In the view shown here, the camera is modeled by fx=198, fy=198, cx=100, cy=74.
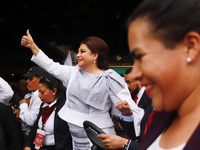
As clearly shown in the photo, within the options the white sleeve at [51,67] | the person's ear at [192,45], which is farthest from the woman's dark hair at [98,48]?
the person's ear at [192,45]

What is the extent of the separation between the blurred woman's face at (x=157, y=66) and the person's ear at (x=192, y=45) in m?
0.02

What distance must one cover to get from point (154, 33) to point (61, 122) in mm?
2505

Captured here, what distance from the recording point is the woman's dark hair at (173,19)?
567mm

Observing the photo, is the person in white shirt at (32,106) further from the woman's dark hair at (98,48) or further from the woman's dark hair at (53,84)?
the woman's dark hair at (98,48)

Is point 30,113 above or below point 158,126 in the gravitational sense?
below

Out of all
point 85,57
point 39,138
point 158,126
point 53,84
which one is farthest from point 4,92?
point 158,126

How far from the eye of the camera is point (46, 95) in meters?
3.12

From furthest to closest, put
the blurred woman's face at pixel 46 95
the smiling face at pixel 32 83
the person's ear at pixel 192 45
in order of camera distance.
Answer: the smiling face at pixel 32 83
the blurred woman's face at pixel 46 95
the person's ear at pixel 192 45

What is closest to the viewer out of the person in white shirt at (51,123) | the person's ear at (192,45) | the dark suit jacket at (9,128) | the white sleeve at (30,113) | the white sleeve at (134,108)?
the person's ear at (192,45)

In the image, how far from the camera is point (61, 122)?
2863mm

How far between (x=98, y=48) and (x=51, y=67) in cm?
64

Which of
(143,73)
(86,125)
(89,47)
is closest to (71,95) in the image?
(89,47)

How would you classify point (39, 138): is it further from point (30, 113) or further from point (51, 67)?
point (51, 67)

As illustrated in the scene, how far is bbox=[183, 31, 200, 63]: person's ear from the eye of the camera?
0.55 meters
